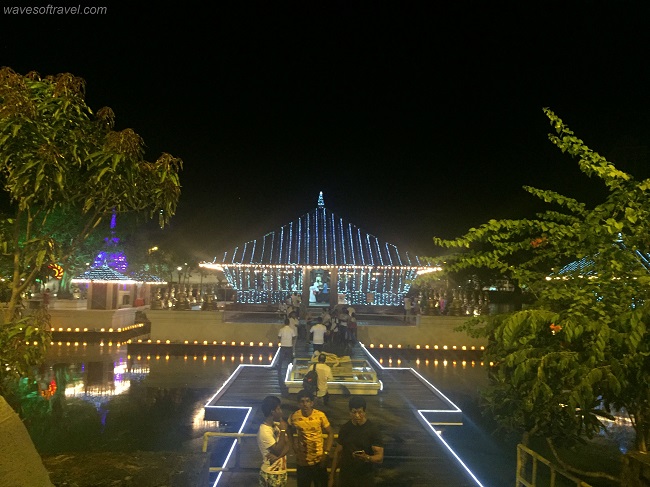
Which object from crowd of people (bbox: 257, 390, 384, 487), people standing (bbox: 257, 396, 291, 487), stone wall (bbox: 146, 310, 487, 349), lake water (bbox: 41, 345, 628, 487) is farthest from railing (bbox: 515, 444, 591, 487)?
stone wall (bbox: 146, 310, 487, 349)

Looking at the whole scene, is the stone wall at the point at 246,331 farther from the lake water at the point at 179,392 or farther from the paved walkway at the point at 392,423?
the paved walkway at the point at 392,423

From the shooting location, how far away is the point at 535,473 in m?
6.31

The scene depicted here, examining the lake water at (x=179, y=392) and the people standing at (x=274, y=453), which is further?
the lake water at (x=179, y=392)

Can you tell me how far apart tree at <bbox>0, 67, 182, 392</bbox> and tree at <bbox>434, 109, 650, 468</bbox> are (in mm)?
2773

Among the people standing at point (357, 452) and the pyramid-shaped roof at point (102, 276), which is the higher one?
the pyramid-shaped roof at point (102, 276)

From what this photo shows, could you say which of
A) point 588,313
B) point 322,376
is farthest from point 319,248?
point 588,313

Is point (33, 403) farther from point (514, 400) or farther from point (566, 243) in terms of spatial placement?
point (566, 243)

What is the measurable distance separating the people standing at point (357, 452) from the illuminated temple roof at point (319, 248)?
19.5m

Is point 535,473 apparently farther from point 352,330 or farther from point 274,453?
point 352,330

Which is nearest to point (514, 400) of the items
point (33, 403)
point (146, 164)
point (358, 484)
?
point (358, 484)

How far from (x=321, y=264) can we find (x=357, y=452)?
65.5 feet

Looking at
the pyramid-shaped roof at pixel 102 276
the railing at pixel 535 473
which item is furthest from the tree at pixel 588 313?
the pyramid-shaped roof at pixel 102 276

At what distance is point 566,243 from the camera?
15.5 feet

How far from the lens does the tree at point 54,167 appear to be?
3793 millimetres
